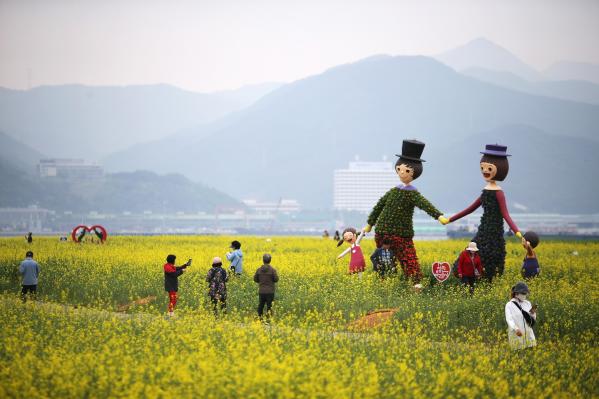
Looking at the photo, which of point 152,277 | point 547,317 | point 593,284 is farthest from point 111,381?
point 593,284

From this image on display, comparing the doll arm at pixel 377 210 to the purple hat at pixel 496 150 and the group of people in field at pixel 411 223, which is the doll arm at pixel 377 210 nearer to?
the group of people in field at pixel 411 223

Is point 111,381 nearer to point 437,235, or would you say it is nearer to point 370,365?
point 370,365

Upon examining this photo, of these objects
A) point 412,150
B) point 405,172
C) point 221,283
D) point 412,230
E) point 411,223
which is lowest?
point 221,283

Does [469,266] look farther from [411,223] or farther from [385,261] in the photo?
[385,261]

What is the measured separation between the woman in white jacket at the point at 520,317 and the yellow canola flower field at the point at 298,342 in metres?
0.22

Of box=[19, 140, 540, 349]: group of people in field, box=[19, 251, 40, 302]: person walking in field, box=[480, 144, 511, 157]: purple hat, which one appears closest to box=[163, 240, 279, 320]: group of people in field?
box=[19, 140, 540, 349]: group of people in field

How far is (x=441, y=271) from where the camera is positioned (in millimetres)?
19359

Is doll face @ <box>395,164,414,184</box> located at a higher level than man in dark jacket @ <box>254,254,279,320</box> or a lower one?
higher

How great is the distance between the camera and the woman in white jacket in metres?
12.7

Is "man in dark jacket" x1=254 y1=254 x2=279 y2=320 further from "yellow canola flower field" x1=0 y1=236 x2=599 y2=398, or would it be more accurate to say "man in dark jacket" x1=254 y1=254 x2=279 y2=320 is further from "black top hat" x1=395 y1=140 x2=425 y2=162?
"black top hat" x1=395 y1=140 x2=425 y2=162

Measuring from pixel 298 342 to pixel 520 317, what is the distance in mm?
3540

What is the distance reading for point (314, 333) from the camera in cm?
1354

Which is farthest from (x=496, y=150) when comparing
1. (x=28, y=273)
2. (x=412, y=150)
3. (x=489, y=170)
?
(x=28, y=273)

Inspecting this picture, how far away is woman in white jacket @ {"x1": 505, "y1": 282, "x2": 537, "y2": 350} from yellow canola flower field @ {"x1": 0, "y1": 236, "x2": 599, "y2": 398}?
0.72 ft
